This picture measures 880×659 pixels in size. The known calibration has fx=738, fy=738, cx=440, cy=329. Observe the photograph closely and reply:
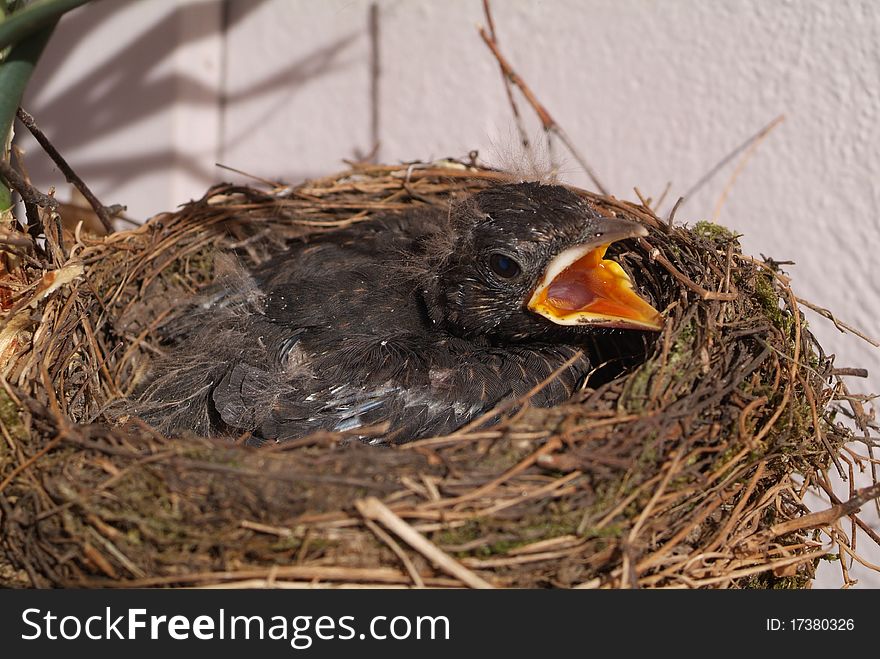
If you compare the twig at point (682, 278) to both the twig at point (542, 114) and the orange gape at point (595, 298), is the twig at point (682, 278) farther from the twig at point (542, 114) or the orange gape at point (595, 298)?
the twig at point (542, 114)

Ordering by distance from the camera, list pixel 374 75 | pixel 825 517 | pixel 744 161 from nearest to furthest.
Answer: pixel 825 517, pixel 744 161, pixel 374 75

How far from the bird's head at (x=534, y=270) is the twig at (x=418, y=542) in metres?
0.53

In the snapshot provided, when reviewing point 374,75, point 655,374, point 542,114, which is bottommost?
point 655,374

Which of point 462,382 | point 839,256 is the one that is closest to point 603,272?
point 462,382

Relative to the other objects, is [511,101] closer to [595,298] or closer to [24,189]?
[595,298]

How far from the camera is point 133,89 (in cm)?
199

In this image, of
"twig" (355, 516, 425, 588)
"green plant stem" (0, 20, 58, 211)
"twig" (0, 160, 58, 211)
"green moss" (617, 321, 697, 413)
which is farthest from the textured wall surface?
"twig" (355, 516, 425, 588)

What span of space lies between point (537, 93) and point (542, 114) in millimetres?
126

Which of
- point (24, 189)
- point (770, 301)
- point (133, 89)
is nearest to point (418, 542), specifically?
point (770, 301)

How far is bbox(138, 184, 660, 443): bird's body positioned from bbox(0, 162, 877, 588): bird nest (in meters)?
0.12

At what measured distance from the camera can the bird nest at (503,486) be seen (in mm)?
831

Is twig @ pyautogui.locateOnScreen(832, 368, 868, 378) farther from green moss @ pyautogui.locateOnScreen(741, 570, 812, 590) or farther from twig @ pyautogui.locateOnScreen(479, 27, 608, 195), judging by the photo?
twig @ pyautogui.locateOnScreen(479, 27, 608, 195)

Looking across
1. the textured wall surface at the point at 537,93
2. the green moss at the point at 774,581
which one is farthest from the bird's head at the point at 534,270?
the green moss at the point at 774,581

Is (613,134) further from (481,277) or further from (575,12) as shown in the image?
(481,277)
